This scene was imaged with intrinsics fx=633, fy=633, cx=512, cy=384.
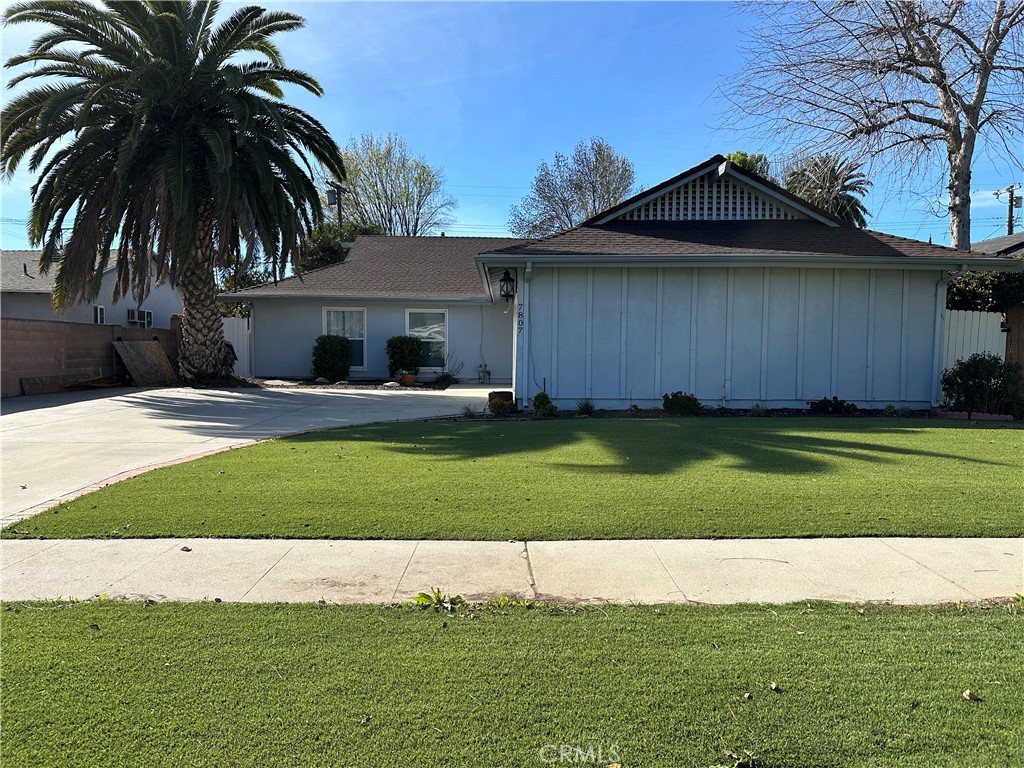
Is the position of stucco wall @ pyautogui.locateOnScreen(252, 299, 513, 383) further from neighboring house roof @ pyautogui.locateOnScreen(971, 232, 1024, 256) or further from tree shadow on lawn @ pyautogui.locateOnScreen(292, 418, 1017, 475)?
neighboring house roof @ pyautogui.locateOnScreen(971, 232, 1024, 256)

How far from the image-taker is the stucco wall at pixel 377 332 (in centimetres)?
2019

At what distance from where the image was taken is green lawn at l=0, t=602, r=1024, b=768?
7.75ft

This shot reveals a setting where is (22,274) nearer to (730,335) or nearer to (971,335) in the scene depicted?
(730,335)

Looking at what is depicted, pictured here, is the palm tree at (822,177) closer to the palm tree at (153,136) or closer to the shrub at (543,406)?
the shrub at (543,406)

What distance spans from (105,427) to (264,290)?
10.3m

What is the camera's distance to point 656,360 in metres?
12.2

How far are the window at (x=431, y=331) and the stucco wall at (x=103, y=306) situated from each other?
765cm

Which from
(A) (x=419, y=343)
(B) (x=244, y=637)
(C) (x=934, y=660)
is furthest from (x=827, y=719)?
(A) (x=419, y=343)

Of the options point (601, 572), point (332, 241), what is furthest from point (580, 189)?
point (601, 572)

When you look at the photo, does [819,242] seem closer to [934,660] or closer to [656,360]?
Result: [656,360]

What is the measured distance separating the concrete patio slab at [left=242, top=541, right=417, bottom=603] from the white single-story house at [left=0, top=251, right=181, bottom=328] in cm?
1883

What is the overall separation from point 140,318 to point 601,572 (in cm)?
2968

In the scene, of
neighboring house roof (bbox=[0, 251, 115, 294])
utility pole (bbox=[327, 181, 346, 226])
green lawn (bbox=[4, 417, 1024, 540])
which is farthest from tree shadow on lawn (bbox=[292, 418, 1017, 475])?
neighboring house roof (bbox=[0, 251, 115, 294])

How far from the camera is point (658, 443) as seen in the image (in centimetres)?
850
